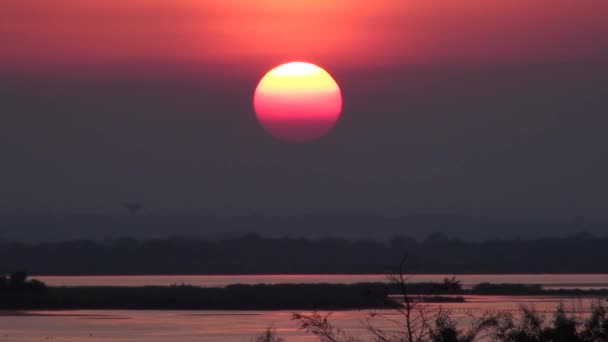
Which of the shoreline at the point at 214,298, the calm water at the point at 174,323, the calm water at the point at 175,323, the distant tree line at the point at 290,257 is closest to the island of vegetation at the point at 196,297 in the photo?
the shoreline at the point at 214,298

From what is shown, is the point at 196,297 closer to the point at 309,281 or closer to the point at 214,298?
the point at 214,298

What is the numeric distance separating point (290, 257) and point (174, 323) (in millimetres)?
96832

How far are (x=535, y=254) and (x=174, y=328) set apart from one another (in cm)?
10144

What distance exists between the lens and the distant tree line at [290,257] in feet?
497

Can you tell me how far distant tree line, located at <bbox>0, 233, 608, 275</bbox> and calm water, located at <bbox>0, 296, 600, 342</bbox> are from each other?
234 feet

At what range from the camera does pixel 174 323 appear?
6631 centimetres

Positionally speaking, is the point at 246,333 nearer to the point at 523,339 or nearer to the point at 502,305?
the point at 502,305

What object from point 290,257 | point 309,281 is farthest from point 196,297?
point 290,257

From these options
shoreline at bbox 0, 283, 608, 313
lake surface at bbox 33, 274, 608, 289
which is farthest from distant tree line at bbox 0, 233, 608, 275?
shoreline at bbox 0, 283, 608, 313

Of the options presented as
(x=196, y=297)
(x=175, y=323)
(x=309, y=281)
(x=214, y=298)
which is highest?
(x=309, y=281)

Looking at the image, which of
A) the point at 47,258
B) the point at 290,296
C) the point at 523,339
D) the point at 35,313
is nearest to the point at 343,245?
the point at 47,258

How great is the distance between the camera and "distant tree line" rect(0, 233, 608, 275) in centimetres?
15162

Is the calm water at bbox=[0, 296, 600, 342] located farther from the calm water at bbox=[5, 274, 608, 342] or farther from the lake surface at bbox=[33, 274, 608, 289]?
the lake surface at bbox=[33, 274, 608, 289]

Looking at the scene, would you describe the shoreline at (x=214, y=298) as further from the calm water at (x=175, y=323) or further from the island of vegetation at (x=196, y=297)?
the calm water at (x=175, y=323)
